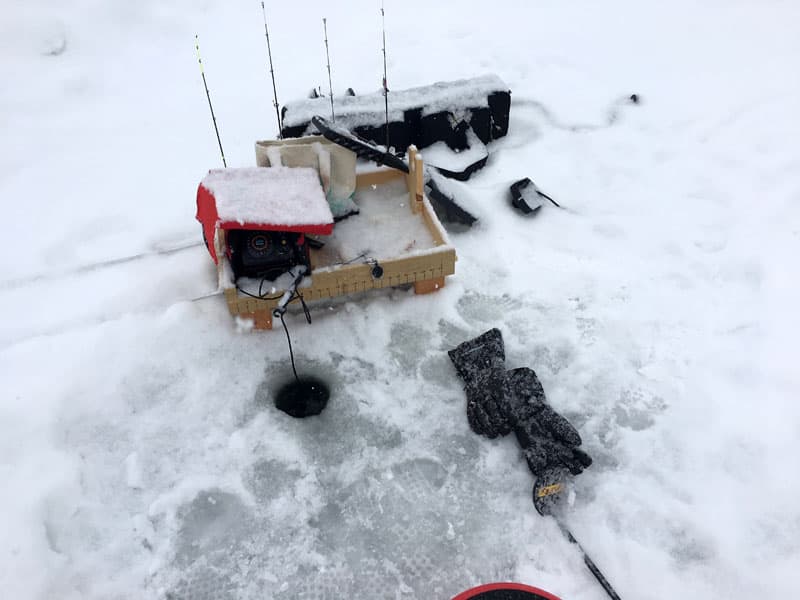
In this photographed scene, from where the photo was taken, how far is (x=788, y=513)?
285 cm

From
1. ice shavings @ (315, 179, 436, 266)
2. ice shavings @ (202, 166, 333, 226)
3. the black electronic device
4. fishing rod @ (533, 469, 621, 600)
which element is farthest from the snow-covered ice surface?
ice shavings @ (202, 166, 333, 226)

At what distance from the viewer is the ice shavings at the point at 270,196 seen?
3.29 m

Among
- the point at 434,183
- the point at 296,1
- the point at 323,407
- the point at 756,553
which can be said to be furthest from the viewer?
the point at 296,1

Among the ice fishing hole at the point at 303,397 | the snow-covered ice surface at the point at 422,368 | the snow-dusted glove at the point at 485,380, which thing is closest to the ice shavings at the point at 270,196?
the snow-covered ice surface at the point at 422,368

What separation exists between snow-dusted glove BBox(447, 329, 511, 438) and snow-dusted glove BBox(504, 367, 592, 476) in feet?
0.18

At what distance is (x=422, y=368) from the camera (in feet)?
11.7

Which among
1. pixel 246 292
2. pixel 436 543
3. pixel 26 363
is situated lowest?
pixel 436 543

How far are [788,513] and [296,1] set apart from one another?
792 centimetres

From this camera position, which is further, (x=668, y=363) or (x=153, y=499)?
(x=668, y=363)

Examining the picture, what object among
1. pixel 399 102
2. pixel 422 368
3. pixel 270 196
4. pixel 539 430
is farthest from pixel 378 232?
pixel 539 430

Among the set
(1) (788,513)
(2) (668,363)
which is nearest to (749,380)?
(2) (668,363)

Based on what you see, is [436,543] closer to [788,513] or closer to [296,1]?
[788,513]

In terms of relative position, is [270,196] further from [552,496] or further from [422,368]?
[552,496]

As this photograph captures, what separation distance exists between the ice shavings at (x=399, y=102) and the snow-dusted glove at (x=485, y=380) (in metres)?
2.25
